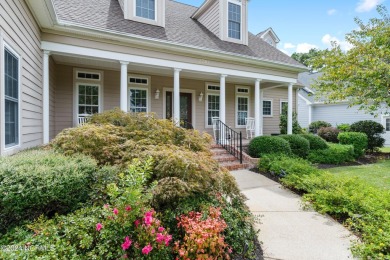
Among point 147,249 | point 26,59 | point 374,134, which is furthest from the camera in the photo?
point 374,134

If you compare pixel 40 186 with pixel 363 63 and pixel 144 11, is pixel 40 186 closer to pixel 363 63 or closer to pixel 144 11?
pixel 144 11

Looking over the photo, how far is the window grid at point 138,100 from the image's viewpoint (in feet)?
30.4

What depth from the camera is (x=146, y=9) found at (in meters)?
8.70

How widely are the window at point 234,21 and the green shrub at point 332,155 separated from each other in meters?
6.01

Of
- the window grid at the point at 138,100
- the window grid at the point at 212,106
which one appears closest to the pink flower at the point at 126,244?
the window grid at the point at 138,100

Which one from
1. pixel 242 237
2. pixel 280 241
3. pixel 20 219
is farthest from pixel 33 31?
pixel 280 241

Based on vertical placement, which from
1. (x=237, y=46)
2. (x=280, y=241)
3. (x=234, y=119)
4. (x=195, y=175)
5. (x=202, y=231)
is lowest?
(x=280, y=241)

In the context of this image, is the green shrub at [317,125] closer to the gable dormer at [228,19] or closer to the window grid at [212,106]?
the window grid at [212,106]

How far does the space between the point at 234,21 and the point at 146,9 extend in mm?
4038

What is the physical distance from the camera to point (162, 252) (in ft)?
7.30

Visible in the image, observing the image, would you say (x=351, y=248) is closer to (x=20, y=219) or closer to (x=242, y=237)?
(x=242, y=237)

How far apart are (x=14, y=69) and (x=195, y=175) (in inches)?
141

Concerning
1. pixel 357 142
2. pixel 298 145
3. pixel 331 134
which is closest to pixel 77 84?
pixel 298 145

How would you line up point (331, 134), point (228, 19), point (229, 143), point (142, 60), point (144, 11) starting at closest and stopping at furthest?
point (142, 60) < point (144, 11) < point (229, 143) < point (228, 19) < point (331, 134)
